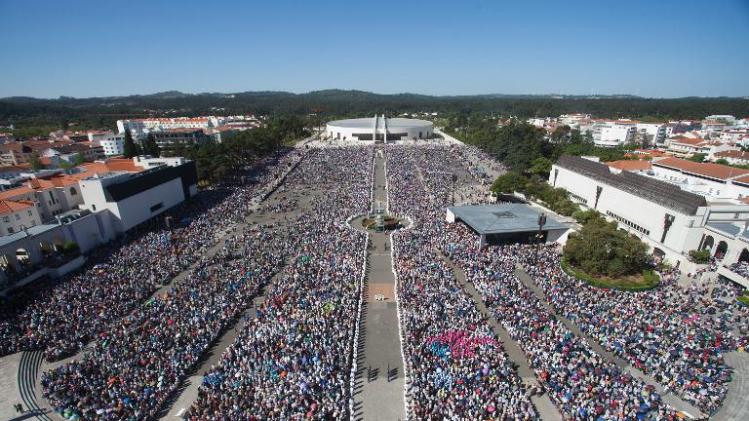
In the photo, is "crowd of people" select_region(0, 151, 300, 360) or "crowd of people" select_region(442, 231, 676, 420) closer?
"crowd of people" select_region(442, 231, 676, 420)

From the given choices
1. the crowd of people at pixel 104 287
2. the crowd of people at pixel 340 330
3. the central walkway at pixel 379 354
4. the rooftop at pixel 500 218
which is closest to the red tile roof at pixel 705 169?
the crowd of people at pixel 340 330

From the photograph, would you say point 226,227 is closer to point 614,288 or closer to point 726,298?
point 614,288

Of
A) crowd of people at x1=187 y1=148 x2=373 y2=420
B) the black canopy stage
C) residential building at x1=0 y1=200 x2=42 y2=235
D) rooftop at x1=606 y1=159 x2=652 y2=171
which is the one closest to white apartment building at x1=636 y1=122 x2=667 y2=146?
rooftop at x1=606 y1=159 x2=652 y2=171

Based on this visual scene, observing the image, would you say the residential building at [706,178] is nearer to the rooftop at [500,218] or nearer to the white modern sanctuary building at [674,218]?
the white modern sanctuary building at [674,218]

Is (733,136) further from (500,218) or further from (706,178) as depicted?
(500,218)

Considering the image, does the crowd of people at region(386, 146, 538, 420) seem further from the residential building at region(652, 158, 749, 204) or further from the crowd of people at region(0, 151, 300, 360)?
the residential building at region(652, 158, 749, 204)

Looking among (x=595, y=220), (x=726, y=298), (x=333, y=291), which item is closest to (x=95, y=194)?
(x=333, y=291)
